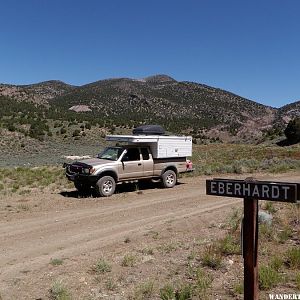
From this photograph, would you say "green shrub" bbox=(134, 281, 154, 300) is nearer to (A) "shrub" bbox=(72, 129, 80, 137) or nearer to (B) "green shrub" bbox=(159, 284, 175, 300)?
(B) "green shrub" bbox=(159, 284, 175, 300)

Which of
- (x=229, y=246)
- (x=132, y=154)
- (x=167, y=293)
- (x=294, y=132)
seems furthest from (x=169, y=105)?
(x=167, y=293)

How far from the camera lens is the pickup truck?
16.0 metres

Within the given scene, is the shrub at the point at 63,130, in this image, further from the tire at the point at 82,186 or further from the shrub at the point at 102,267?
the shrub at the point at 102,267

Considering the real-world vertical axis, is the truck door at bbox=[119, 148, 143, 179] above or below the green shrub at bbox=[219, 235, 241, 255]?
above

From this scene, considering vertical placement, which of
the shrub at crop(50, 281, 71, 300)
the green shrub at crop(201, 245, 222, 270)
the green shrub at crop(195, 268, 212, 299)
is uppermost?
the green shrub at crop(201, 245, 222, 270)

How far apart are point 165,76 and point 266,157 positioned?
10843cm

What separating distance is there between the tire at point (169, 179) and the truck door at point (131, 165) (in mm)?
1105

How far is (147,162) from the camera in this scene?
1769 cm

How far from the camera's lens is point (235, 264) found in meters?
7.67

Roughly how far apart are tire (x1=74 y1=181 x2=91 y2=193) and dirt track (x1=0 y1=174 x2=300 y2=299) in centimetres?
69

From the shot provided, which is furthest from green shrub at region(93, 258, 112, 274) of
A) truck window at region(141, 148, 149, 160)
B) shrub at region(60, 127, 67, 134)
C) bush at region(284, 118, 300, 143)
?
shrub at region(60, 127, 67, 134)

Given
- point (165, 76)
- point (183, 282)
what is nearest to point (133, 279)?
point (183, 282)

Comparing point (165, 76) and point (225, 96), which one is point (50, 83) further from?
point (225, 96)

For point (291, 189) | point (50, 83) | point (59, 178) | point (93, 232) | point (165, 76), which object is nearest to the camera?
point (291, 189)
